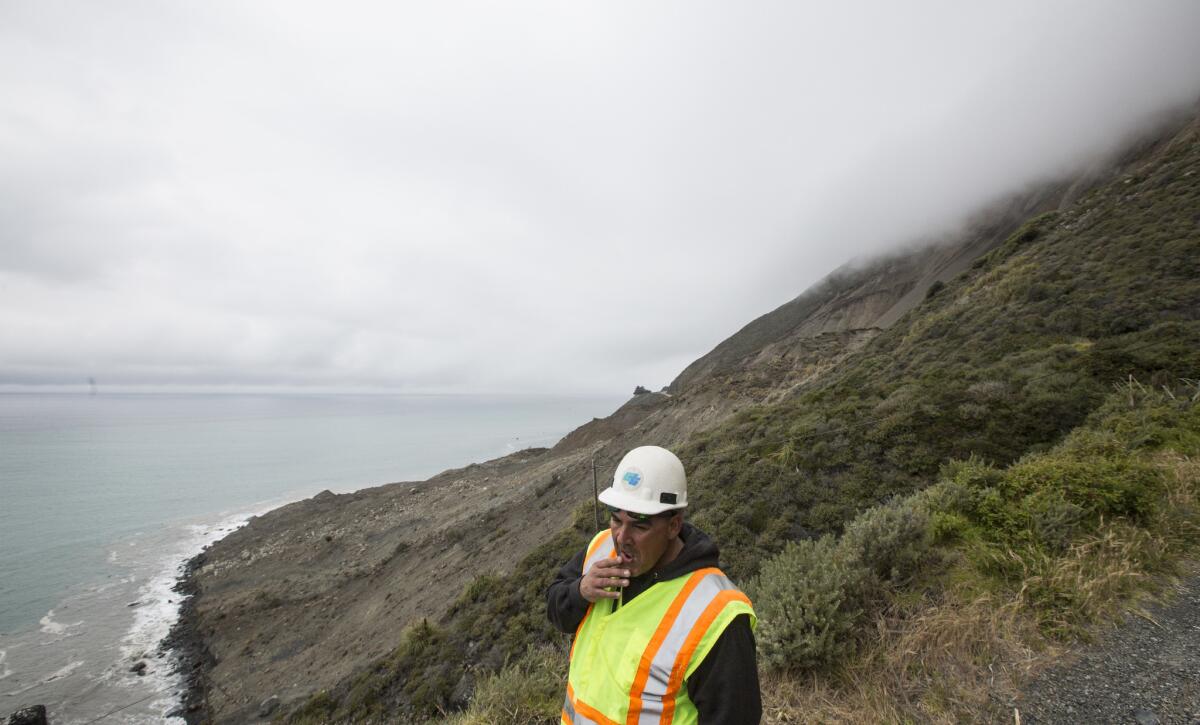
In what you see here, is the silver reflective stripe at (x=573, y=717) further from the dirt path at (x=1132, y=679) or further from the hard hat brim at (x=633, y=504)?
the dirt path at (x=1132, y=679)

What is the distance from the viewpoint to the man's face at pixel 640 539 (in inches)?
84.6

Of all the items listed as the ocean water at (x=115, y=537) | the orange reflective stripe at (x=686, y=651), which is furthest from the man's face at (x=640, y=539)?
the ocean water at (x=115, y=537)

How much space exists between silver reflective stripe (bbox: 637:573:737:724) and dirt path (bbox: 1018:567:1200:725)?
3037 millimetres

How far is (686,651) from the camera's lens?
1.79 meters

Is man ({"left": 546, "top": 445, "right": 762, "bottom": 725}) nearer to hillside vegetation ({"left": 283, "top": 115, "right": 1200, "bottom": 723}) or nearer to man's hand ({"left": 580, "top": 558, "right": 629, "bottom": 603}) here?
man's hand ({"left": 580, "top": 558, "right": 629, "bottom": 603})

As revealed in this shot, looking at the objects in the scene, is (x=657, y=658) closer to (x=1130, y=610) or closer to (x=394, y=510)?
(x=1130, y=610)

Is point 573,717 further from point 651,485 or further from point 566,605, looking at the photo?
point 651,485

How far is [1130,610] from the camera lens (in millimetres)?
3621

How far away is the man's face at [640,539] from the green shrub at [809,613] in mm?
2628

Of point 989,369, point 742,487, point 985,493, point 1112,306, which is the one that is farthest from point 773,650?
point 1112,306

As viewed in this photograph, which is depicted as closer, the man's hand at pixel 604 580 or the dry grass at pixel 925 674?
the man's hand at pixel 604 580

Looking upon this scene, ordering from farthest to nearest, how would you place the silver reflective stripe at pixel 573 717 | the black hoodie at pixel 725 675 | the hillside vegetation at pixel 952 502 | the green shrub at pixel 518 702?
the green shrub at pixel 518 702
the hillside vegetation at pixel 952 502
the silver reflective stripe at pixel 573 717
the black hoodie at pixel 725 675

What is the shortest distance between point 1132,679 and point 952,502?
2.31 meters

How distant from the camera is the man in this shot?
1722mm
